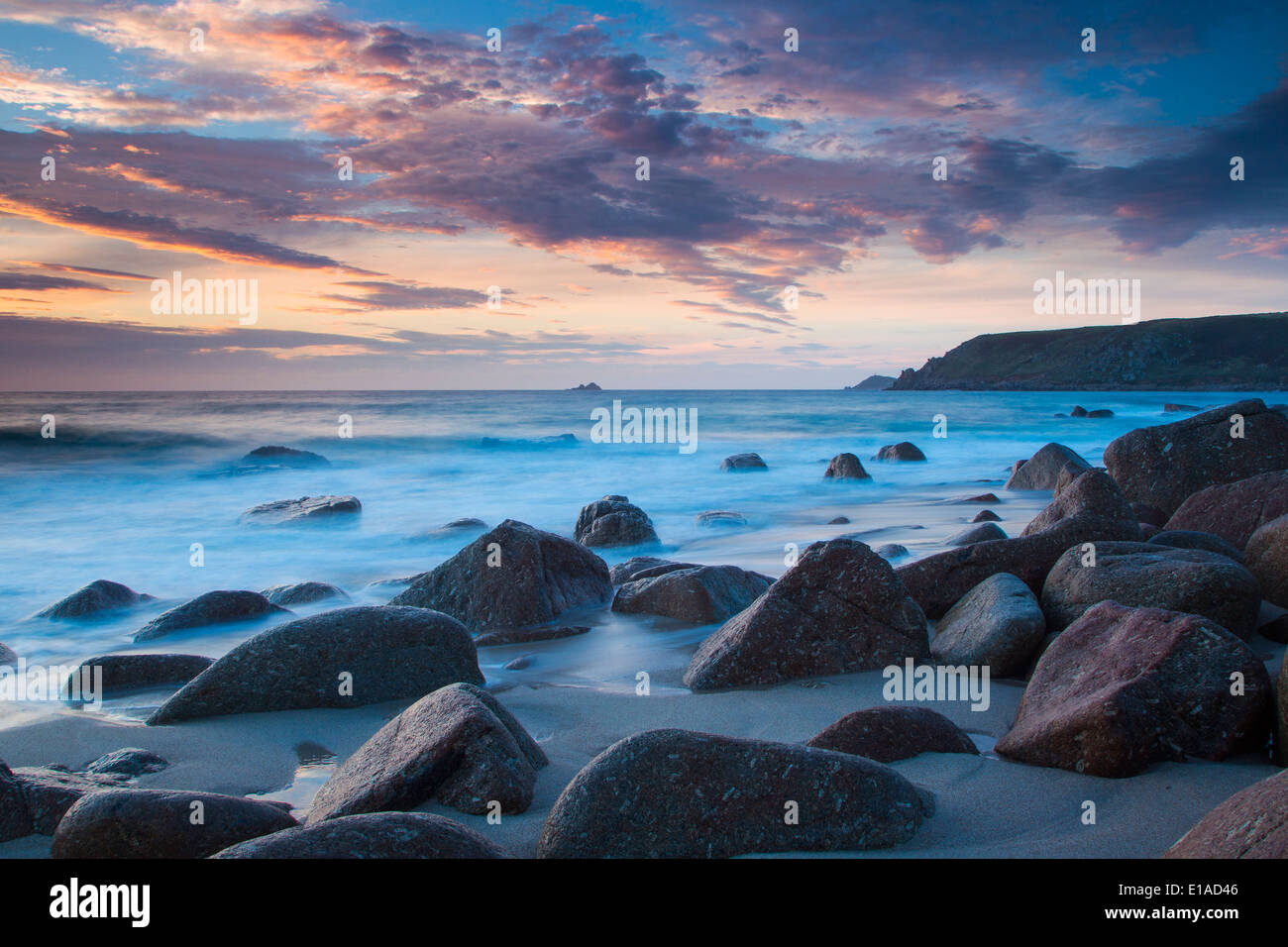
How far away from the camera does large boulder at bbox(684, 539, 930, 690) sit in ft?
16.3

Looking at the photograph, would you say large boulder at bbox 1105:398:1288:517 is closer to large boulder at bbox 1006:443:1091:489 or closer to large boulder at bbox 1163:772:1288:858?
large boulder at bbox 1006:443:1091:489

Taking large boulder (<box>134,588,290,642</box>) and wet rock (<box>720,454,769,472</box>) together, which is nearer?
large boulder (<box>134,588,290,642</box>)

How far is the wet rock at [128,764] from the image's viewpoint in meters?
4.03

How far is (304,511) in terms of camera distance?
1369cm

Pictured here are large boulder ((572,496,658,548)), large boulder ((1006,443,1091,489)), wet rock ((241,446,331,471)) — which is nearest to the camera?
large boulder ((572,496,658,548))

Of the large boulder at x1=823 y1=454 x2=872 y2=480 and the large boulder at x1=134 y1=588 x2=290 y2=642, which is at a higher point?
the large boulder at x1=823 y1=454 x2=872 y2=480

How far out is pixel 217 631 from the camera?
6.91 m

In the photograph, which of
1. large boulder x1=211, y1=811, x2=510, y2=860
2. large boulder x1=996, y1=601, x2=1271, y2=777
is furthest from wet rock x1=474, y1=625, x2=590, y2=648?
large boulder x1=211, y1=811, x2=510, y2=860

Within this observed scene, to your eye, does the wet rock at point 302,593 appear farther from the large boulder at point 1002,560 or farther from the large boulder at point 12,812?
the large boulder at point 1002,560

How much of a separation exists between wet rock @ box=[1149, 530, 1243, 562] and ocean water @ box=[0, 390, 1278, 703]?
2882 millimetres

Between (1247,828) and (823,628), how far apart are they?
2.87m

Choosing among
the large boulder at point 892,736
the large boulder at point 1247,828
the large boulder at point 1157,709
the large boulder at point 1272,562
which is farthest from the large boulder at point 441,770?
the large boulder at point 1272,562

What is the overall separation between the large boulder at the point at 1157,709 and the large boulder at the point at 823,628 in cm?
139
